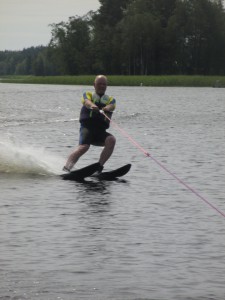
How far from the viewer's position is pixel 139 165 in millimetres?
17891

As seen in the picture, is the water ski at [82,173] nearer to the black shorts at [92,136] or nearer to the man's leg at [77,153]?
the man's leg at [77,153]

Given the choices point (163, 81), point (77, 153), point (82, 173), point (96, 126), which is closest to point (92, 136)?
point (96, 126)

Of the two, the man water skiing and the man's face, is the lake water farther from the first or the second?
the man's face

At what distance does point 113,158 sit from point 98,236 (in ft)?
30.9

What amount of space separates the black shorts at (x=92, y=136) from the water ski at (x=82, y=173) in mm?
387

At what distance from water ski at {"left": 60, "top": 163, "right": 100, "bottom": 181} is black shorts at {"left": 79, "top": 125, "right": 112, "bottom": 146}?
387 millimetres

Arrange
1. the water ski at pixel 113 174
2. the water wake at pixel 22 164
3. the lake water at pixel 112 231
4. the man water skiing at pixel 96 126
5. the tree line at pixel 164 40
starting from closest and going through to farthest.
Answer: the lake water at pixel 112 231 < the man water skiing at pixel 96 126 < the water ski at pixel 113 174 < the water wake at pixel 22 164 < the tree line at pixel 164 40

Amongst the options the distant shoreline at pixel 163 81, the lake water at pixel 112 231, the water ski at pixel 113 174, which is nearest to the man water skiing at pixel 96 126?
the water ski at pixel 113 174

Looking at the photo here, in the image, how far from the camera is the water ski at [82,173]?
14.8 meters

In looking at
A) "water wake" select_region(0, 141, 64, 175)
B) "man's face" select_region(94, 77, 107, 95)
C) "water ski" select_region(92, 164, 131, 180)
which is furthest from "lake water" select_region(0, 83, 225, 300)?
"man's face" select_region(94, 77, 107, 95)

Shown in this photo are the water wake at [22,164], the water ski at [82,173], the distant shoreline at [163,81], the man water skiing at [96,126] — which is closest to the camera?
the water ski at [82,173]

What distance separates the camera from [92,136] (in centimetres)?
1507

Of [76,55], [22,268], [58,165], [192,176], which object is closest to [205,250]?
[22,268]

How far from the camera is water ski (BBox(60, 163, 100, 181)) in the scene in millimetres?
14773
